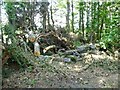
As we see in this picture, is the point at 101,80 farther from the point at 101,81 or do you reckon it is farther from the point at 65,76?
the point at 65,76

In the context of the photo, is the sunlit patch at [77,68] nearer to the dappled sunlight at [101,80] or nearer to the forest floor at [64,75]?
the forest floor at [64,75]

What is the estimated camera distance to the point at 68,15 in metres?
5.02

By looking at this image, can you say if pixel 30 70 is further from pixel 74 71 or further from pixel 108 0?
pixel 108 0

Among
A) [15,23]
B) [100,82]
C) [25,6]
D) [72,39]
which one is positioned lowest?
[100,82]

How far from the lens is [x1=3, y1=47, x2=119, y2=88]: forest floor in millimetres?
2753

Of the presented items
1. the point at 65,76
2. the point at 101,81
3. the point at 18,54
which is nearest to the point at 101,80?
the point at 101,81

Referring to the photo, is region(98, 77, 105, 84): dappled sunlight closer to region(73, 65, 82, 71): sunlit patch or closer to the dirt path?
the dirt path

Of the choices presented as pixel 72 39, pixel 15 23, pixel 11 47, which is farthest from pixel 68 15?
pixel 11 47

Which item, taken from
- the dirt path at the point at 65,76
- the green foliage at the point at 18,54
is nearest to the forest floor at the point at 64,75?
the dirt path at the point at 65,76

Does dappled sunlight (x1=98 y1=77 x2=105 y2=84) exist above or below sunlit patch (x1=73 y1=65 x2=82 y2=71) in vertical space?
below

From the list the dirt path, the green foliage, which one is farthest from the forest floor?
the green foliage

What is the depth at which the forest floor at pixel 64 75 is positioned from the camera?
2753 millimetres

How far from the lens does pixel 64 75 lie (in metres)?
2.95

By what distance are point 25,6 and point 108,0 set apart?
1.49 m
